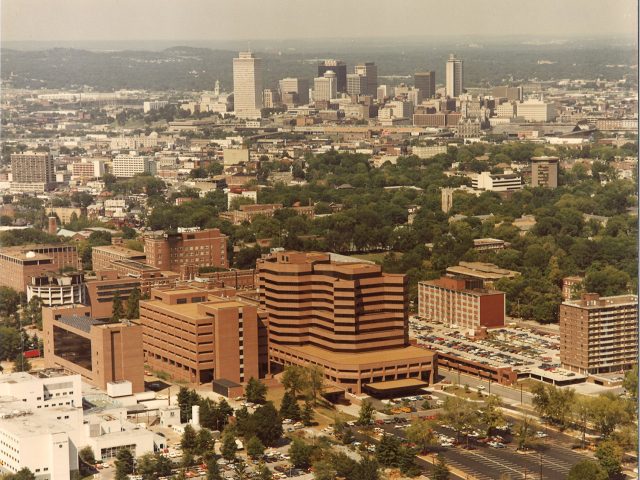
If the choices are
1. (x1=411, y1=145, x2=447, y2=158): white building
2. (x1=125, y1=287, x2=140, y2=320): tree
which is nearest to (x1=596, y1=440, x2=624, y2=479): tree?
(x1=125, y1=287, x2=140, y2=320): tree

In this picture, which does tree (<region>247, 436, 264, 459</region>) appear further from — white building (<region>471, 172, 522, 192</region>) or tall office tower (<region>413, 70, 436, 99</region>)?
tall office tower (<region>413, 70, 436, 99</region>)

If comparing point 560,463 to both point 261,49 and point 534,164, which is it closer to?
point 534,164

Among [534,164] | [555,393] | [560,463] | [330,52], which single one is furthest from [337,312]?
[330,52]

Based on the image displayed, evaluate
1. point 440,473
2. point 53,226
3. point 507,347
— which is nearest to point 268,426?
point 440,473

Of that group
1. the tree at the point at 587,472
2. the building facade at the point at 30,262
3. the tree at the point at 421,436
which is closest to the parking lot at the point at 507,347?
the tree at the point at 421,436

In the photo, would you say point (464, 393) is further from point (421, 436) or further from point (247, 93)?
point (247, 93)

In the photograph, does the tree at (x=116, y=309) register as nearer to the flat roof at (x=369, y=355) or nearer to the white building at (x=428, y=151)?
the flat roof at (x=369, y=355)
